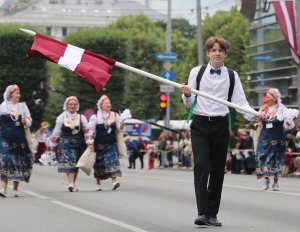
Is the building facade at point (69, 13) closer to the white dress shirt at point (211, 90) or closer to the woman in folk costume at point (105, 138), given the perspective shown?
the woman in folk costume at point (105, 138)

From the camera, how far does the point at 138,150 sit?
43.2m

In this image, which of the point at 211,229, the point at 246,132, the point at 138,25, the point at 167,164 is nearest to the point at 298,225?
the point at 211,229

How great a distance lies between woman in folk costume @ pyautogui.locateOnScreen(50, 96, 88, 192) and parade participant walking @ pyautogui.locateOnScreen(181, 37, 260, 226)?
24.2ft

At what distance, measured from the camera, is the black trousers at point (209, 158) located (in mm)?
10336

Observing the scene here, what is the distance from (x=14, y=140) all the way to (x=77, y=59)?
5991mm

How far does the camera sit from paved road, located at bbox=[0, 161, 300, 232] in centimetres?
1086

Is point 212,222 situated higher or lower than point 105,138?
lower

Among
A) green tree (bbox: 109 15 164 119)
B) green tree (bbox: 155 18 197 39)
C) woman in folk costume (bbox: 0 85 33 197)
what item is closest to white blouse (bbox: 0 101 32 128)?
woman in folk costume (bbox: 0 85 33 197)

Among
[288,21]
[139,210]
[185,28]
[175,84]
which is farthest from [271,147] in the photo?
[185,28]

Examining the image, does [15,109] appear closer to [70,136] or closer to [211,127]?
[70,136]

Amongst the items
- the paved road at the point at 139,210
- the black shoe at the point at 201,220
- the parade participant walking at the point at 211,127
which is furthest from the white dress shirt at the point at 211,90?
the paved road at the point at 139,210

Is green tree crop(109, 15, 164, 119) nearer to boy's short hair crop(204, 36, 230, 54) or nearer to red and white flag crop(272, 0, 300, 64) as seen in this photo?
red and white flag crop(272, 0, 300, 64)

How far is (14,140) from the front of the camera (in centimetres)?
1655

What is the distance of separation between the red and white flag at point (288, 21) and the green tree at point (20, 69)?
4390 cm
